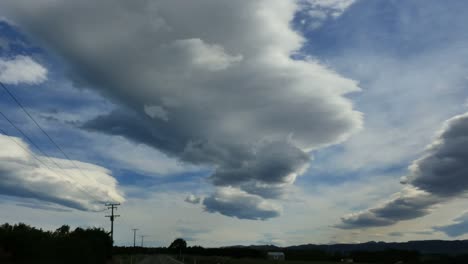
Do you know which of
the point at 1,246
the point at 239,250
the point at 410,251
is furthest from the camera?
the point at 239,250

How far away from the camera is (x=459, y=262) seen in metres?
95.0

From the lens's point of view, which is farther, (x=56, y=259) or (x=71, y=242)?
(x=71, y=242)

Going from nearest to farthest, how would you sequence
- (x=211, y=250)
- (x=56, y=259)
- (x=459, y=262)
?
(x=56, y=259), (x=459, y=262), (x=211, y=250)

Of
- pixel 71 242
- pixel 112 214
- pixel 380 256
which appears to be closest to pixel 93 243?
pixel 71 242

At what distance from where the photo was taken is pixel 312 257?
15100cm

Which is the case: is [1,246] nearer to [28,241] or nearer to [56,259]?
[28,241]

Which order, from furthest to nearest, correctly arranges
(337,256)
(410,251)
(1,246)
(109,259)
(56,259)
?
(337,256) → (410,251) → (109,259) → (56,259) → (1,246)

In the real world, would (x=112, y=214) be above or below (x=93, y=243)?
above

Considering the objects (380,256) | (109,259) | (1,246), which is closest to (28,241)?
(1,246)

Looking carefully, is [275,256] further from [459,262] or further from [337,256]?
[459,262]

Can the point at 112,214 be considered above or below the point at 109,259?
above

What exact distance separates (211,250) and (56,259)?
16150 cm

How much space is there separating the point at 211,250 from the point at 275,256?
4525cm

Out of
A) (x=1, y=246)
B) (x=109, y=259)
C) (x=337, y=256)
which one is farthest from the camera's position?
(x=337, y=256)
